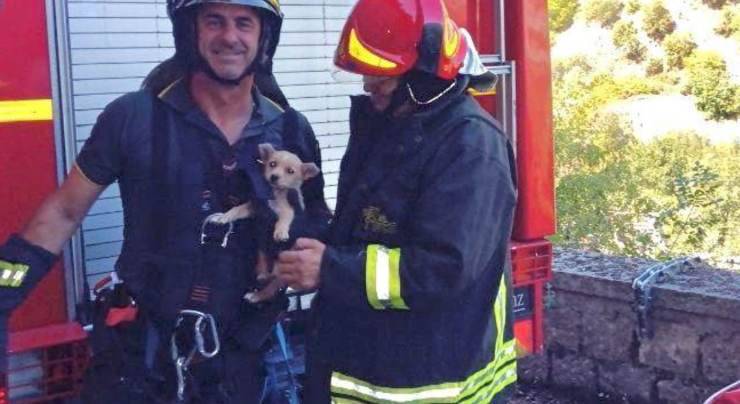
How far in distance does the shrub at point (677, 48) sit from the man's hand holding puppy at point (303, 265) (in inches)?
976

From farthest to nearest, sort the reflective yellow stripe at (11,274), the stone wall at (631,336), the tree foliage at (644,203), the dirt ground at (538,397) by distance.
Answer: the tree foliage at (644,203) → the dirt ground at (538,397) → the stone wall at (631,336) → the reflective yellow stripe at (11,274)

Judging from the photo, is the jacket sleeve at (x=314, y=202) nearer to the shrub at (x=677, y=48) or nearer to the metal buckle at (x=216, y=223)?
the metal buckle at (x=216, y=223)

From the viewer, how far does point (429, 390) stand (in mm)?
2467

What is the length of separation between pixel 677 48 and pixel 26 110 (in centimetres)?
2509

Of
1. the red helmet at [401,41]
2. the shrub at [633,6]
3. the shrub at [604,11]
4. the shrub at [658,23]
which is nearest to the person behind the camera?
the red helmet at [401,41]

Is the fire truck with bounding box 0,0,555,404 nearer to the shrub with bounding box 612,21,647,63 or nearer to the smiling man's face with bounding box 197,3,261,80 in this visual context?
the smiling man's face with bounding box 197,3,261,80

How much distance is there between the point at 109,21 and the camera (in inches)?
117

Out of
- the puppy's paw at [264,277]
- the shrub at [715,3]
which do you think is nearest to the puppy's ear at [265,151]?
the puppy's paw at [264,277]

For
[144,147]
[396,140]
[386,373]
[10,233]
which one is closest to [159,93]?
[144,147]

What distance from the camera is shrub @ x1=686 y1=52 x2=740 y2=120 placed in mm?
21316

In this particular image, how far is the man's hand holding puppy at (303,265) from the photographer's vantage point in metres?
2.39

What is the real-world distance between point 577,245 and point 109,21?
15.9 feet

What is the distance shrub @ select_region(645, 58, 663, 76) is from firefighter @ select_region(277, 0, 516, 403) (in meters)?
24.5

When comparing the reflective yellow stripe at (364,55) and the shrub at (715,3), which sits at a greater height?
the shrub at (715,3)
